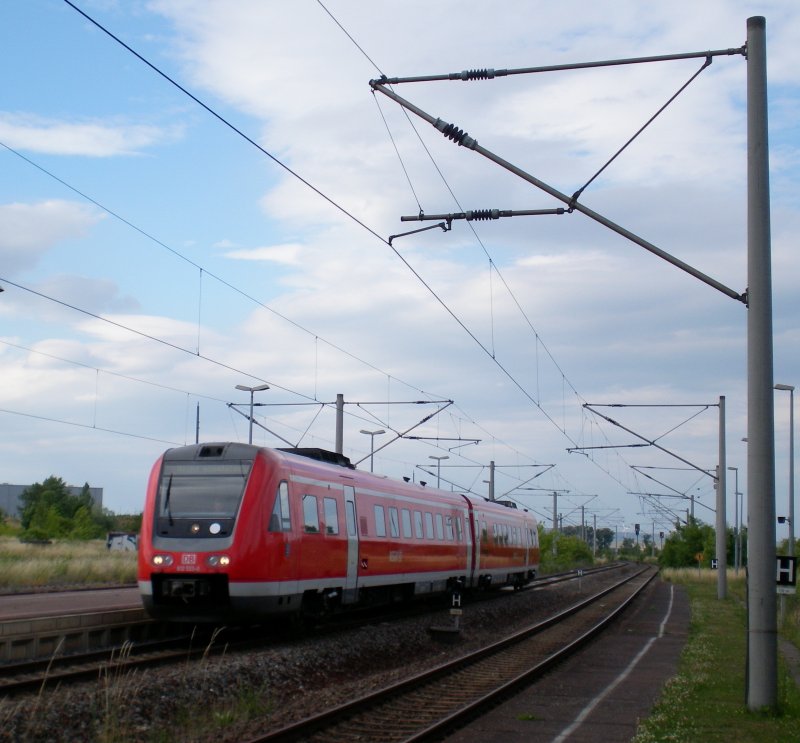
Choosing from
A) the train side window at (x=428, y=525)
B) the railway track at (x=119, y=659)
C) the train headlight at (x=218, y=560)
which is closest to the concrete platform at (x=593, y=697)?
the railway track at (x=119, y=659)

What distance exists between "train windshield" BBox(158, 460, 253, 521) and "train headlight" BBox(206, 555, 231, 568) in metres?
0.64

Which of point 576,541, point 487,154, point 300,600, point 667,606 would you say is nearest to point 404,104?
point 487,154

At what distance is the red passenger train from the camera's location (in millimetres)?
16500

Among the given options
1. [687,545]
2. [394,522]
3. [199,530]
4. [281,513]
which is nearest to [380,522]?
[394,522]

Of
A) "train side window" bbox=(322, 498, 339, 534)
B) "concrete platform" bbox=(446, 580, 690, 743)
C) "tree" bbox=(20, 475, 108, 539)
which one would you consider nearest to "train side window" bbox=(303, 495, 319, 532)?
"train side window" bbox=(322, 498, 339, 534)

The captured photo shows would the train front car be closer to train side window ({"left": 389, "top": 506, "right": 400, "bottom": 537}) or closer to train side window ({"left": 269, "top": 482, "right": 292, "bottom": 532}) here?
train side window ({"left": 269, "top": 482, "right": 292, "bottom": 532})

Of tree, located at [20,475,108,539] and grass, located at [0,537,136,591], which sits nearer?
grass, located at [0,537,136,591]

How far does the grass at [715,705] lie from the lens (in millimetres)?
11336

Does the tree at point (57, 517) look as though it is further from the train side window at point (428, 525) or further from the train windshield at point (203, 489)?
the train windshield at point (203, 489)

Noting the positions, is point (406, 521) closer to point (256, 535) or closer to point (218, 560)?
point (256, 535)

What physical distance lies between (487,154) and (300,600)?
8.58 m

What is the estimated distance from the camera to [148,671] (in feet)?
44.8

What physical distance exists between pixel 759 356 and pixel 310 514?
8490 mm

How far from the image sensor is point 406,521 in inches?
974
